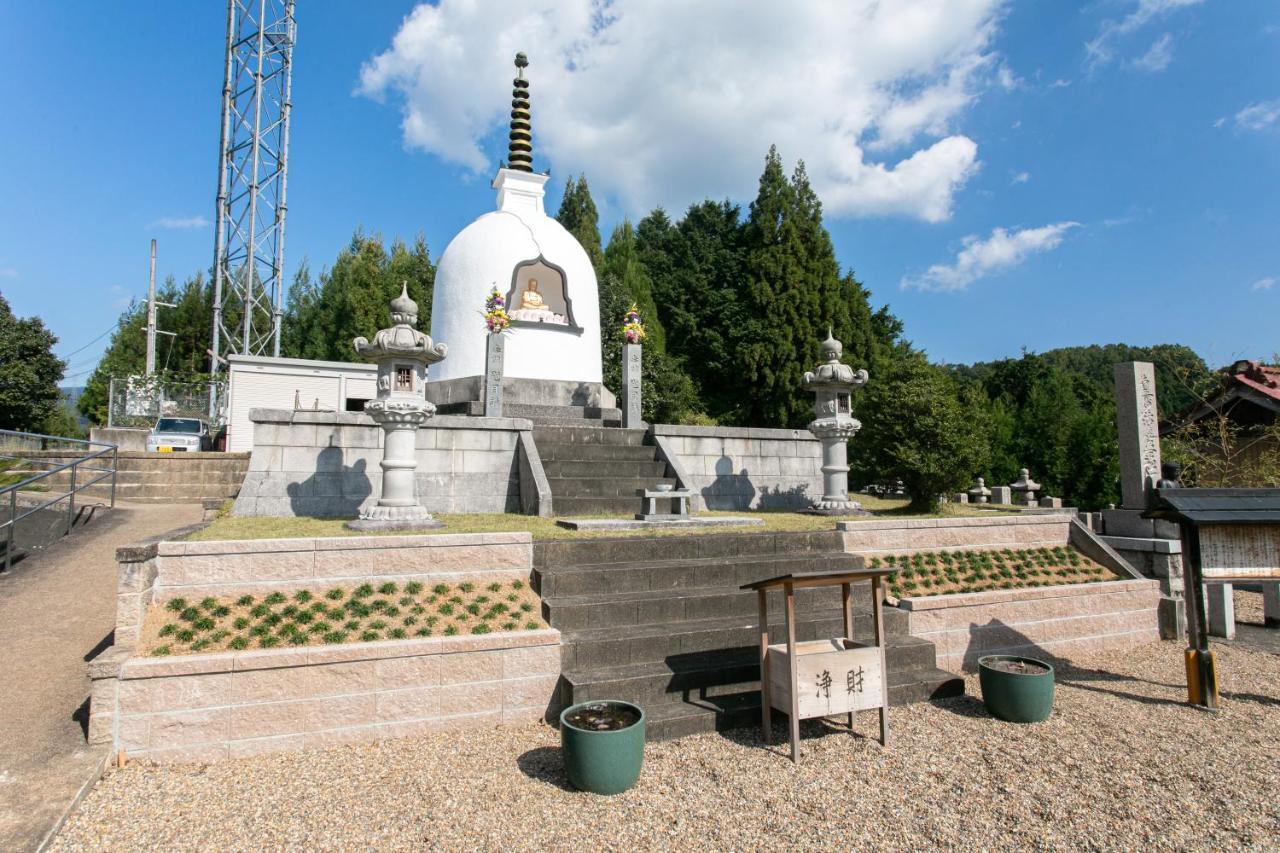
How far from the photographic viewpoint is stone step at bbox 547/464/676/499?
9.51 meters

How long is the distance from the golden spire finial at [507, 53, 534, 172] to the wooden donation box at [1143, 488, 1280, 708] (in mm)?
15226

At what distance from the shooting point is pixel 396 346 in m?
7.52

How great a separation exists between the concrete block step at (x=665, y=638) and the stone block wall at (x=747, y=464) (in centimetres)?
481

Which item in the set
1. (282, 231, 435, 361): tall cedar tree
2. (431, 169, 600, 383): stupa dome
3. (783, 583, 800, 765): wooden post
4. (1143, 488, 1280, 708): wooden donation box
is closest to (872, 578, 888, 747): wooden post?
(783, 583, 800, 765): wooden post

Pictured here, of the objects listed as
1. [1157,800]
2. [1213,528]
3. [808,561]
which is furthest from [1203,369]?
[1157,800]

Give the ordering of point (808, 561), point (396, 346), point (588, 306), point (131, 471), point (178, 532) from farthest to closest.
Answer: point (588, 306) → point (131, 471) → point (396, 346) → point (808, 561) → point (178, 532)

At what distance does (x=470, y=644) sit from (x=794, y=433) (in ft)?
26.9

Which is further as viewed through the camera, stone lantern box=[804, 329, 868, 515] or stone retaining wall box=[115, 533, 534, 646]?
stone lantern box=[804, 329, 868, 515]

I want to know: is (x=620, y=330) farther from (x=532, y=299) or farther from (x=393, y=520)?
(x=393, y=520)

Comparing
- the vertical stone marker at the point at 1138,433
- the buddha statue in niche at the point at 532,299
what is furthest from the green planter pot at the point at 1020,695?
the buddha statue in niche at the point at 532,299

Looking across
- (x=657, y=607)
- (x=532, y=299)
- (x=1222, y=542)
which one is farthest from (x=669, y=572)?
(x=532, y=299)

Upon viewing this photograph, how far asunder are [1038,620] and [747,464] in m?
5.21

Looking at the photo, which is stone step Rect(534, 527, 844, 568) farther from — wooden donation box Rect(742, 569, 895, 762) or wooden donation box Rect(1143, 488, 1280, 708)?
wooden donation box Rect(1143, 488, 1280, 708)

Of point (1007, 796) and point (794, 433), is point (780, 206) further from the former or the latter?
point (1007, 796)
